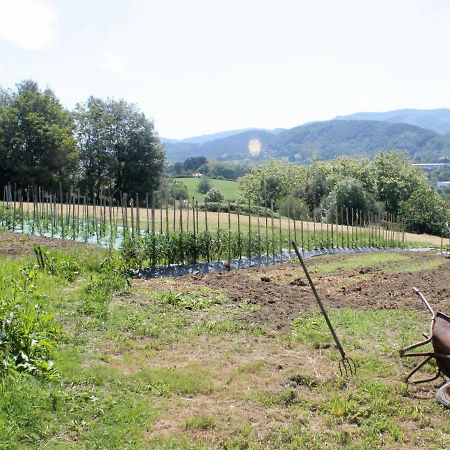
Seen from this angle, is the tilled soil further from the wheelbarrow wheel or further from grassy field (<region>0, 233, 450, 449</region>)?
the wheelbarrow wheel

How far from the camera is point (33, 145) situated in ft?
132

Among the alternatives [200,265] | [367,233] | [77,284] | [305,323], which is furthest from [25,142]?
A: [305,323]

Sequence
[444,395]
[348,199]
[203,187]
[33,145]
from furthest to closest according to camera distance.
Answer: [203,187] < [348,199] < [33,145] < [444,395]

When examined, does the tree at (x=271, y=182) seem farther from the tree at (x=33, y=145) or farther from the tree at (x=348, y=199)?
the tree at (x=33, y=145)

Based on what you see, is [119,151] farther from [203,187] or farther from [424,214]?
[203,187]

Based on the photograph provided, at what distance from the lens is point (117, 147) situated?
155 ft

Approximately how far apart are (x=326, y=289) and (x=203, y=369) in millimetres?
5904

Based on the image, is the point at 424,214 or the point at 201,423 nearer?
the point at 201,423

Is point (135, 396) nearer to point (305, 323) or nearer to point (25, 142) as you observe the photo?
point (305, 323)

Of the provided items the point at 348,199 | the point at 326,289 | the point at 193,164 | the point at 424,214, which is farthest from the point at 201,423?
the point at 193,164

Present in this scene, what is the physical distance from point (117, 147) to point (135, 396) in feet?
143

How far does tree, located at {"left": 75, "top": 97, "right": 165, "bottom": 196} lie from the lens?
152 feet

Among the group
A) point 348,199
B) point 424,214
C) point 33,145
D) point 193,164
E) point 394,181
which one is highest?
point 193,164

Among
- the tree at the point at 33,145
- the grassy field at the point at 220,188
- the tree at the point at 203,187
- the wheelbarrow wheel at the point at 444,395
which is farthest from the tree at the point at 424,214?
the wheelbarrow wheel at the point at 444,395
